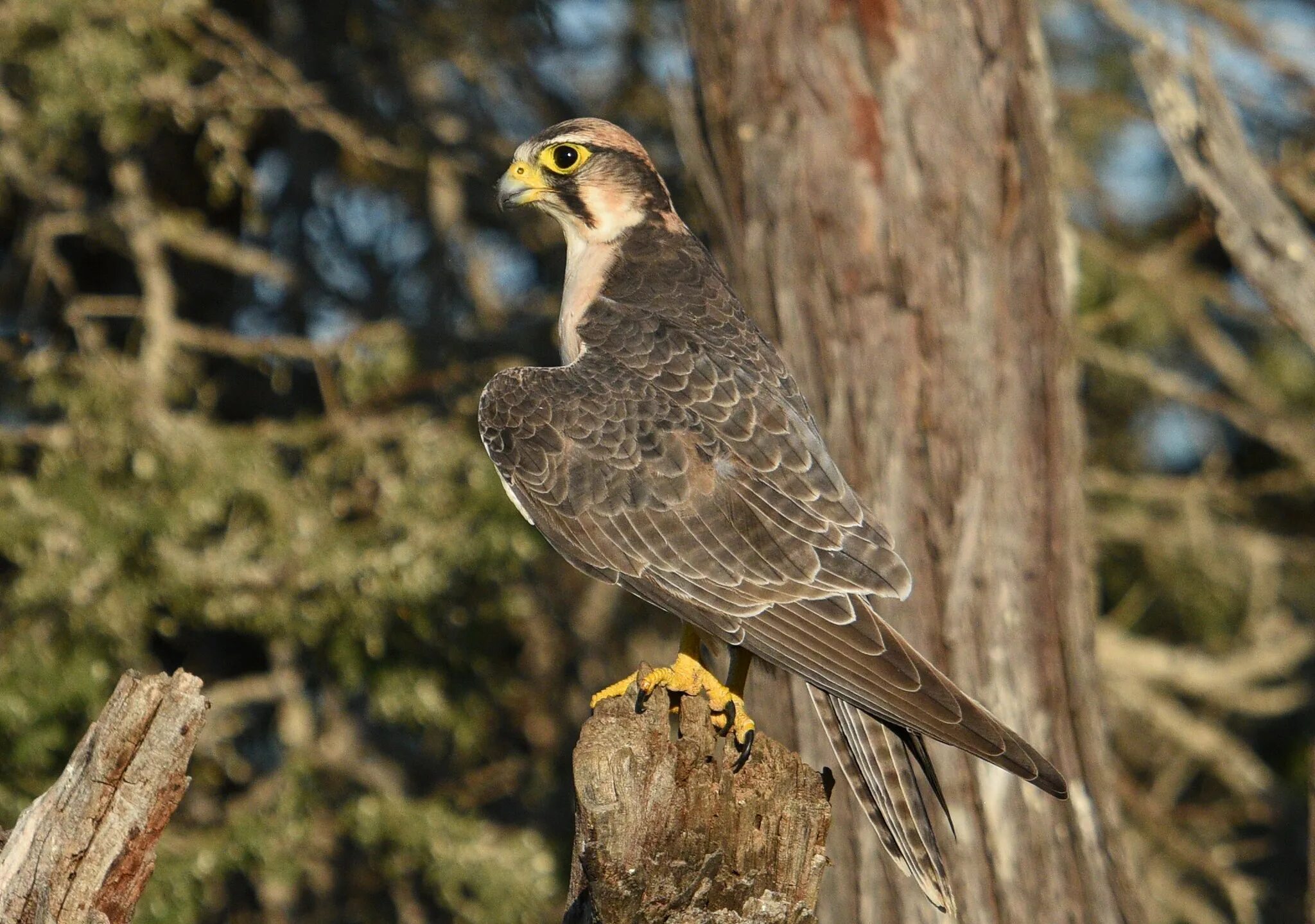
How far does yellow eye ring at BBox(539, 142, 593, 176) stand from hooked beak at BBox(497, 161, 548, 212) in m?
0.05

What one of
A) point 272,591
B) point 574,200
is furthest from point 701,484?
point 272,591

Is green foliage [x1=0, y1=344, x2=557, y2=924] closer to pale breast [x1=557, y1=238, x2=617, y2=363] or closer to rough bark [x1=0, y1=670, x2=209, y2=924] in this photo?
pale breast [x1=557, y1=238, x2=617, y2=363]

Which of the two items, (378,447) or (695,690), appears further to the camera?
(378,447)

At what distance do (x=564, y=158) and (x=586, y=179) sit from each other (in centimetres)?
9

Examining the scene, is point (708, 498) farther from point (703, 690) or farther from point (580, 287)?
point (580, 287)

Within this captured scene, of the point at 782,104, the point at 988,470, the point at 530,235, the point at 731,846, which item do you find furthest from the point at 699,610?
the point at 530,235

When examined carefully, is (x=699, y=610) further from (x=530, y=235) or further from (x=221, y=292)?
(x=221, y=292)

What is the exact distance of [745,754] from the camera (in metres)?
3.10

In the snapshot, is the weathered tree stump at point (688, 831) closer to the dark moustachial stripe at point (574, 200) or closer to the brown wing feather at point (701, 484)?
the brown wing feather at point (701, 484)

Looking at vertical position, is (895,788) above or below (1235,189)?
below

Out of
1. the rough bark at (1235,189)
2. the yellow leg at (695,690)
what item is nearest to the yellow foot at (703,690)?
the yellow leg at (695,690)

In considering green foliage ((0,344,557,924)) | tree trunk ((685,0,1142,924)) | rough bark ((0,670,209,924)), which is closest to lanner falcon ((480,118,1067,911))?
tree trunk ((685,0,1142,924))

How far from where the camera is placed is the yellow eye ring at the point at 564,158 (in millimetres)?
4301

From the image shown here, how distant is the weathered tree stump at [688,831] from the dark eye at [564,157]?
6.28ft
